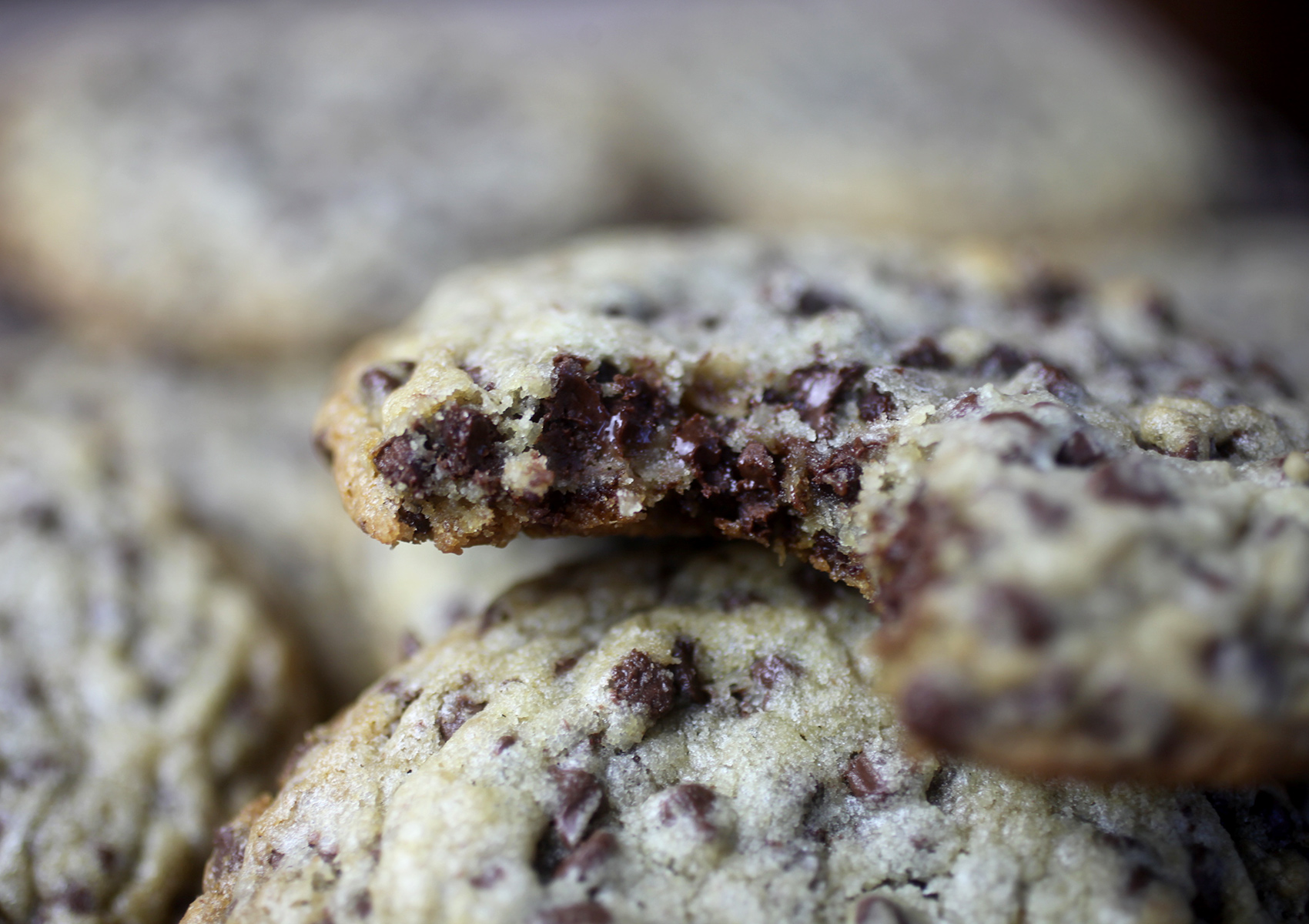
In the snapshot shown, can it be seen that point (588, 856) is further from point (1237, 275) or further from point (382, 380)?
point (1237, 275)

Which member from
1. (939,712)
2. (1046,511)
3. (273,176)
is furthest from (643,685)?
(273,176)

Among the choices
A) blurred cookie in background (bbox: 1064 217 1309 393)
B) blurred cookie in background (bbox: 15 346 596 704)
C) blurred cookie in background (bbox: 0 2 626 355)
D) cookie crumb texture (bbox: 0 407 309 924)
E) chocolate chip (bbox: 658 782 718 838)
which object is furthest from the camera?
blurred cookie in background (bbox: 0 2 626 355)

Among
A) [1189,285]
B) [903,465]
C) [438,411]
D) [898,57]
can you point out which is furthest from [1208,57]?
[438,411]

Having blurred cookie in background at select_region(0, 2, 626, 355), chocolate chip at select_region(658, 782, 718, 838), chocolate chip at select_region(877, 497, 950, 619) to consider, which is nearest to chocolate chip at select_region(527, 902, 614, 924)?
chocolate chip at select_region(658, 782, 718, 838)

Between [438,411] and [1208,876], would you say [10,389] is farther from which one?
[1208,876]

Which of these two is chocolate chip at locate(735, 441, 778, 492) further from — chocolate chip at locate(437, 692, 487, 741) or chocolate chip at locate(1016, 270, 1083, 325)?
chocolate chip at locate(1016, 270, 1083, 325)
